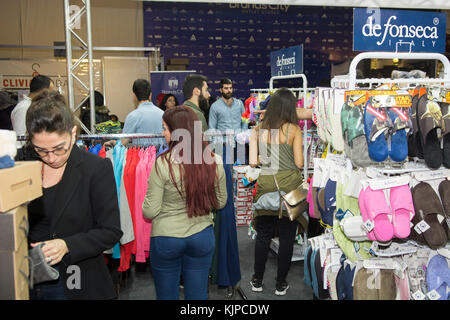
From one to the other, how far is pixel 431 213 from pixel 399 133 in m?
0.52

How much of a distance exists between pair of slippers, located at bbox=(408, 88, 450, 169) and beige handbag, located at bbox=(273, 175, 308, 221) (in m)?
1.07

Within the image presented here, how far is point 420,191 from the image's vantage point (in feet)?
8.02

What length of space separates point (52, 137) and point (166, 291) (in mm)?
1123

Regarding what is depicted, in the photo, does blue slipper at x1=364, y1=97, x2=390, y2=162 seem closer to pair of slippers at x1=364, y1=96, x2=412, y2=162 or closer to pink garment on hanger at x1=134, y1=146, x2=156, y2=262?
pair of slippers at x1=364, y1=96, x2=412, y2=162

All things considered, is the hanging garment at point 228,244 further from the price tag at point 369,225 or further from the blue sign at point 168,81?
the blue sign at point 168,81

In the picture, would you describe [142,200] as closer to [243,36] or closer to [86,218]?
[86,218]

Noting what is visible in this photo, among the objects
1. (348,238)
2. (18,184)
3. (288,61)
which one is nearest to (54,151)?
(18,184)

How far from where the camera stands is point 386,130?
7.84 ft

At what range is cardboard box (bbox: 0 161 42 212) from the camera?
3.79 ft

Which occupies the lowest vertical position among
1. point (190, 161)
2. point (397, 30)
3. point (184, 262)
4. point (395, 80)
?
point (184, 262)

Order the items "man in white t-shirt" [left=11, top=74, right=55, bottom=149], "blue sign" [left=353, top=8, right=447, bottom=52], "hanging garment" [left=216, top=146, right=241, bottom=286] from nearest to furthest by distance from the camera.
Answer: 1. "blue sign" [left=353, top=8, right=447, bottom=52]
2. "hanging garment" [left=216, top=146, right=241, bottom=286]
3. "man in white t-shirt" [left=11, top=74, right=55, bottom=149]

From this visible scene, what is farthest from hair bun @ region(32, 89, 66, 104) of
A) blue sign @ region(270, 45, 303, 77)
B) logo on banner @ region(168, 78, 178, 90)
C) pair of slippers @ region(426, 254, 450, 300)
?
logo on banner @ region(168, 78, 178, 90)

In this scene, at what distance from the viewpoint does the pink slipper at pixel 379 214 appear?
2359mm
